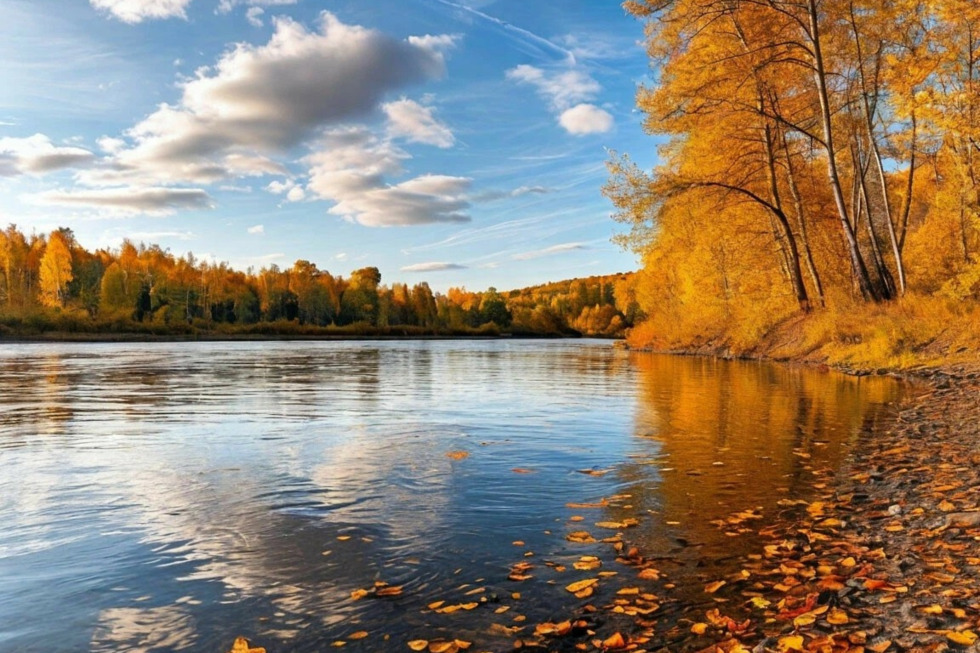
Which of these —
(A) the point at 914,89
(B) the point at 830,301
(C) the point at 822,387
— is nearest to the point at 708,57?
(A) the point at 914,89

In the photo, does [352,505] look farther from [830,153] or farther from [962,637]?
[830,153]

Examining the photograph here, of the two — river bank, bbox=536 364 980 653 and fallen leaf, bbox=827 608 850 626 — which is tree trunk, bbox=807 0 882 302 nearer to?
river bank, bbox=536 364 980 653

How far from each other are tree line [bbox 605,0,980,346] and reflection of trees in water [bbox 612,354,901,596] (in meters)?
7.38

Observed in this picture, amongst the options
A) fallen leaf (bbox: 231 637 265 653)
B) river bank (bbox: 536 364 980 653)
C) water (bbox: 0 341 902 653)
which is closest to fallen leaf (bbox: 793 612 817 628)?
river bank (bbox: 536 364 980 653)

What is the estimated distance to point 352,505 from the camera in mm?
7527

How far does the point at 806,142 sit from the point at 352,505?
29.7 metres

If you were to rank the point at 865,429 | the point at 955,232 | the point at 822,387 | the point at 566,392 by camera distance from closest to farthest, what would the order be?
the point at 865,429 → the point at 822,387 → the point at 566,392 → the point at 955,232

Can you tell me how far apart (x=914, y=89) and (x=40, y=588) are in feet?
88.4

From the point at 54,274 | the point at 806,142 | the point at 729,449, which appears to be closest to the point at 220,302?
the point at 54,274

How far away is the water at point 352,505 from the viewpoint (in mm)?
4719

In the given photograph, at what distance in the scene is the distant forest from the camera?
4129 inches

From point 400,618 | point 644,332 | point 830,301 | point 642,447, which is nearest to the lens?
point 400,618

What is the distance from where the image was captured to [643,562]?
549 cm

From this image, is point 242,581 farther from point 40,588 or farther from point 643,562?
point 643,562
